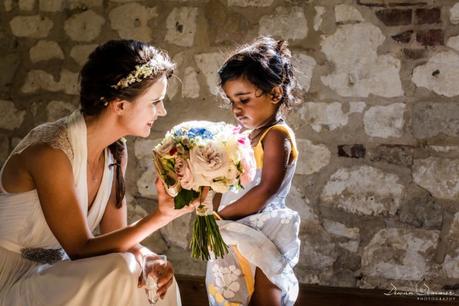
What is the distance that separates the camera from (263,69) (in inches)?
106

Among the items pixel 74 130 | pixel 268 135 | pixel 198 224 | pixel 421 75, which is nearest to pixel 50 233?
pixel 74 130

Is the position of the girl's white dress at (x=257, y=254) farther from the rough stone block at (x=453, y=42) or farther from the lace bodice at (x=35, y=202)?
the rough stone block at (x=453, y=42)

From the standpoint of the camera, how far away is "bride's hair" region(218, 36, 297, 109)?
2695 mm

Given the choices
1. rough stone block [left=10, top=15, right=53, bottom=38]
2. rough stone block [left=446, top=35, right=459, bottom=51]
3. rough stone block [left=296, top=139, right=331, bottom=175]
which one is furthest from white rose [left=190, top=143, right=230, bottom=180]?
rough stone block [left=10, top=15, right=53, bottom=38]

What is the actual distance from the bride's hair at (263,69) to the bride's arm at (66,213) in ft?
2.55

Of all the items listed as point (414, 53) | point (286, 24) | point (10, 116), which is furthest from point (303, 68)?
point (10, 116)

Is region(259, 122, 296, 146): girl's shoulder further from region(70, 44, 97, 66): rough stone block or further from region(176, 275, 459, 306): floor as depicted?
region(70, 44, 97, 66): rough stone block

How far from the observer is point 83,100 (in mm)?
2459

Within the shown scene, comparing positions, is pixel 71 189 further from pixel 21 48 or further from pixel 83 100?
pixel 21 48

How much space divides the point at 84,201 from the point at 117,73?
0.55 meters

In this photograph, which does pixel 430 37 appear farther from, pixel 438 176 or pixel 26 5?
pixel 26 5

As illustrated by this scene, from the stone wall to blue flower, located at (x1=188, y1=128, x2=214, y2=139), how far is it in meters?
1.37

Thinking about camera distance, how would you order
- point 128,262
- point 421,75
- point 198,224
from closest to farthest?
1. point 128,262
2. point 198,224
3. point 421,75

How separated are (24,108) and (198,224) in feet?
7.19
